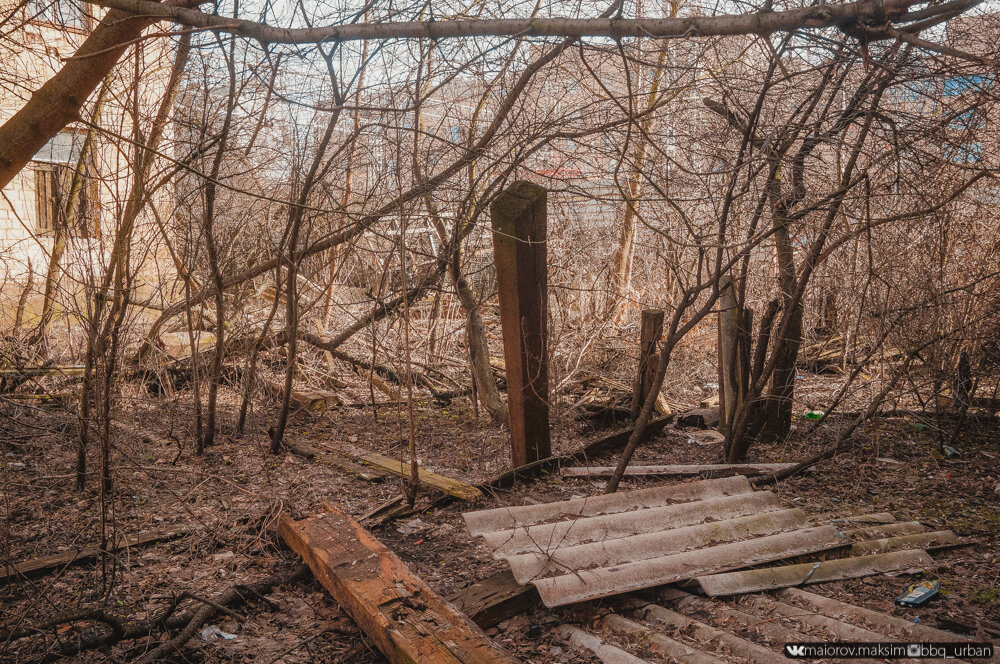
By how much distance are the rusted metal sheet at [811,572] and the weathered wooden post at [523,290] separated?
218 cm

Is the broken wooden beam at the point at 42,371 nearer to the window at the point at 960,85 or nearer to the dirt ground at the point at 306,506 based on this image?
the dirt ground at the point at 306,506

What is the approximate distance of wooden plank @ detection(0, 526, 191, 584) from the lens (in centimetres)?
382

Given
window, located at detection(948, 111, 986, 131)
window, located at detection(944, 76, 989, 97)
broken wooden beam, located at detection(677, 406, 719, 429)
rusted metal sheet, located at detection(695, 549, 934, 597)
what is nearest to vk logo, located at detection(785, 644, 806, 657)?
rusted metal sheet, located at detection(695, 549, 934, 597)

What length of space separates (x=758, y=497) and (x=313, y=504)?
314 cm

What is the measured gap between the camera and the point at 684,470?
5805mm

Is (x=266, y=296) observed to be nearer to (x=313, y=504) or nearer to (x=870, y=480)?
(x=313, y=504)

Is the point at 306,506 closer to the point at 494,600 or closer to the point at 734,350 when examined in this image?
the point at 494,600

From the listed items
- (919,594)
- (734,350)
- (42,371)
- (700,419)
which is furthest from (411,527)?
(42,371)

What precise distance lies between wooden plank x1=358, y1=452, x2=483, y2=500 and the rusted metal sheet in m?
2.06

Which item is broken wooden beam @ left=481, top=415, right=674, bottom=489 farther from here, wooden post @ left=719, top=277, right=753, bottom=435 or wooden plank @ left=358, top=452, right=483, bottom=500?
wooden post @ left=719, top=277, right=753, bottom=435

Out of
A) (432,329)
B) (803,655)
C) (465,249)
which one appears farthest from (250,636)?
(432,329)

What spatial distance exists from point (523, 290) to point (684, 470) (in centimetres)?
205

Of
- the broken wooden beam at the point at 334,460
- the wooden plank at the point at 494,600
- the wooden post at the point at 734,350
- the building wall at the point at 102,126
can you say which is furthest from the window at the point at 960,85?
the broken wooden beam at the point at 334,460

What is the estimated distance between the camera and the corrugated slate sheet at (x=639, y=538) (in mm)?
3600
